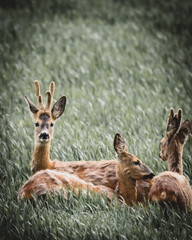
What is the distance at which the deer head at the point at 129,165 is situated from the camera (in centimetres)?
427

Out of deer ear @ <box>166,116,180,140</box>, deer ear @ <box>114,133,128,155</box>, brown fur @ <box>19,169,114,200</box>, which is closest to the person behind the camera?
brown fur @ <box>19,169,114,200</box>

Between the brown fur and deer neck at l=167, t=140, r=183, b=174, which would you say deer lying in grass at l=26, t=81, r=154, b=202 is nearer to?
the brown fur

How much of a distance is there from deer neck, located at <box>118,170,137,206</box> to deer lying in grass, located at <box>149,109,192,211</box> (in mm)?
189

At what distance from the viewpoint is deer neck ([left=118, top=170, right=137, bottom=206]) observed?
4348 mm

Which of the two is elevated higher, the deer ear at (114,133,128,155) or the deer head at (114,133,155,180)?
the deer ear at (114,133,128,155)

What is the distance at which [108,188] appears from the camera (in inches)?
176

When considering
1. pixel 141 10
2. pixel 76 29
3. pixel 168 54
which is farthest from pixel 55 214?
pixel 141 10

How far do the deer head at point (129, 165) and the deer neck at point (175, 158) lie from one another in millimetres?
409

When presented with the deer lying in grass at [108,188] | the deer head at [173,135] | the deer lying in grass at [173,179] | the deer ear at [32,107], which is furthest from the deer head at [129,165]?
the deer ear at [32,107]

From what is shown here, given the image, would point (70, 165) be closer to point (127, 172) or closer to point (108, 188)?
point (108, 188)

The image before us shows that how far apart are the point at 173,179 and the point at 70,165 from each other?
114 centimetres

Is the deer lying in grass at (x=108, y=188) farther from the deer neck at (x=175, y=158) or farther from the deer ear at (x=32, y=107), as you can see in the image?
the deer ear at (x=32, y=107)

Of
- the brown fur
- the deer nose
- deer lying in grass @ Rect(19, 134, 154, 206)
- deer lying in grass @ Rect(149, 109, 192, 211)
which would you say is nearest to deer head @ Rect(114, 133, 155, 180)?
deer lying in grass @ Rect(19, 134, 154, 206)

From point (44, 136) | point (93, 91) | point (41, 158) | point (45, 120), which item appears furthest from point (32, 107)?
point (93, 91)
